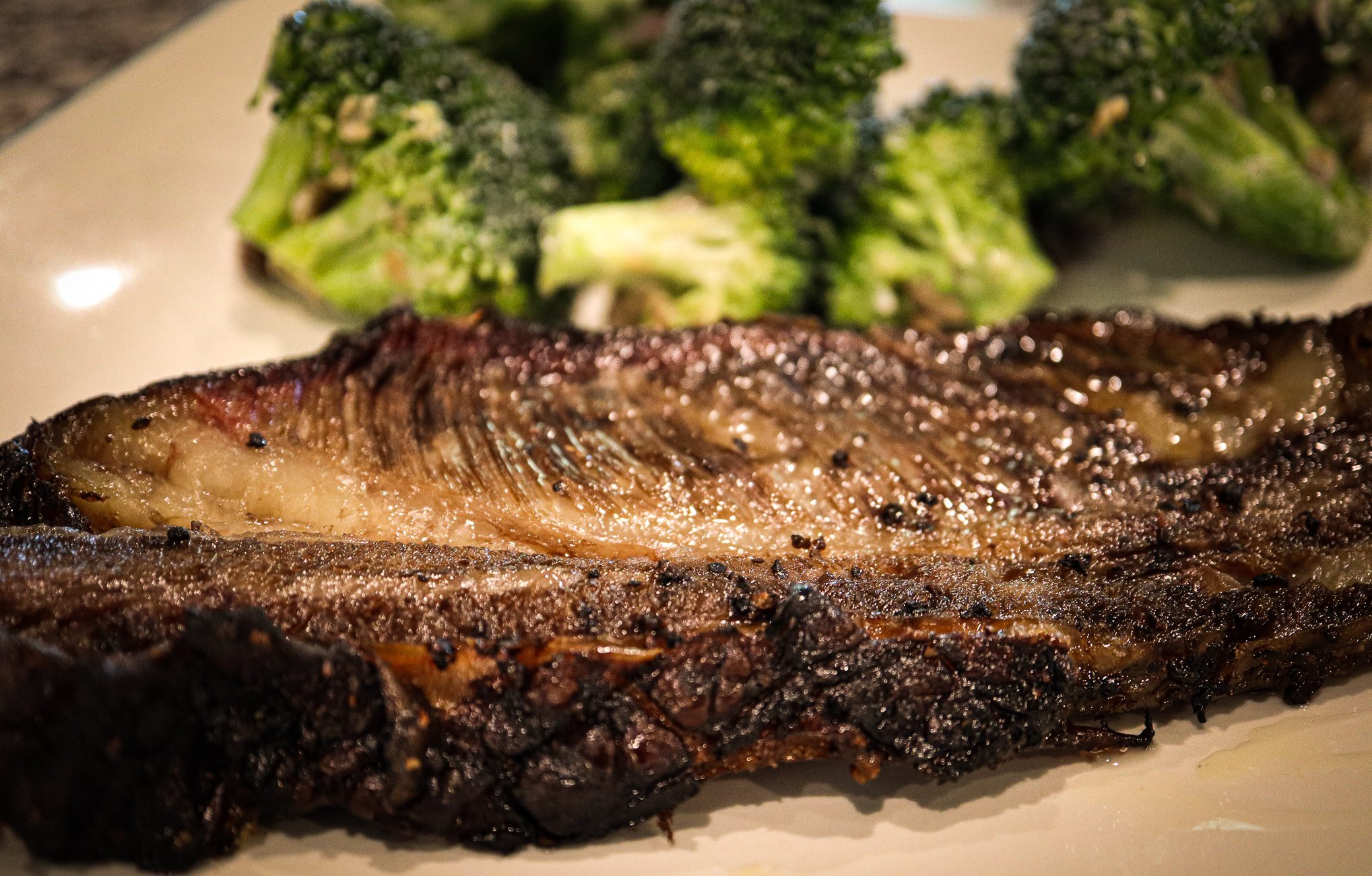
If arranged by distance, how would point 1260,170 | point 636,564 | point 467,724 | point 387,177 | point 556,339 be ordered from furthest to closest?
point 1260,170
point 387,177
point 556,339
point 636,564
point 467,724

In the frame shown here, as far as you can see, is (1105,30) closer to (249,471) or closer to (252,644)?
(249,471)

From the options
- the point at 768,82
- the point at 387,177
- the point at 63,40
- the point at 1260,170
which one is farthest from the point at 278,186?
the point at 1260,170

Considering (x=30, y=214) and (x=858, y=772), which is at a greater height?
(x=30, y=214)

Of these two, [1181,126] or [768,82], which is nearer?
[768,82]

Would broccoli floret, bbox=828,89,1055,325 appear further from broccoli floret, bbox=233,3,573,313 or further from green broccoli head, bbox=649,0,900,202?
broccoli floret, bbox=233,3,573,313

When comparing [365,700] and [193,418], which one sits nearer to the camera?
[365,700]

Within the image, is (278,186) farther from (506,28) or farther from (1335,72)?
(1335,72)

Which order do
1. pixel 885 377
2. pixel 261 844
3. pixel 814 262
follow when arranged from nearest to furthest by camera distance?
pixel 261 844, pixel 885 377, pixel 814 262

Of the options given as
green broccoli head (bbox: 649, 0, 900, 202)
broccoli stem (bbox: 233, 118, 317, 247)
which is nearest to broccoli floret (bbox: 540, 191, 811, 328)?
green broccoli head (bbox: 649, 0, 900, 202)

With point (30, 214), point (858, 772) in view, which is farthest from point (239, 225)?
point (858, 772)
